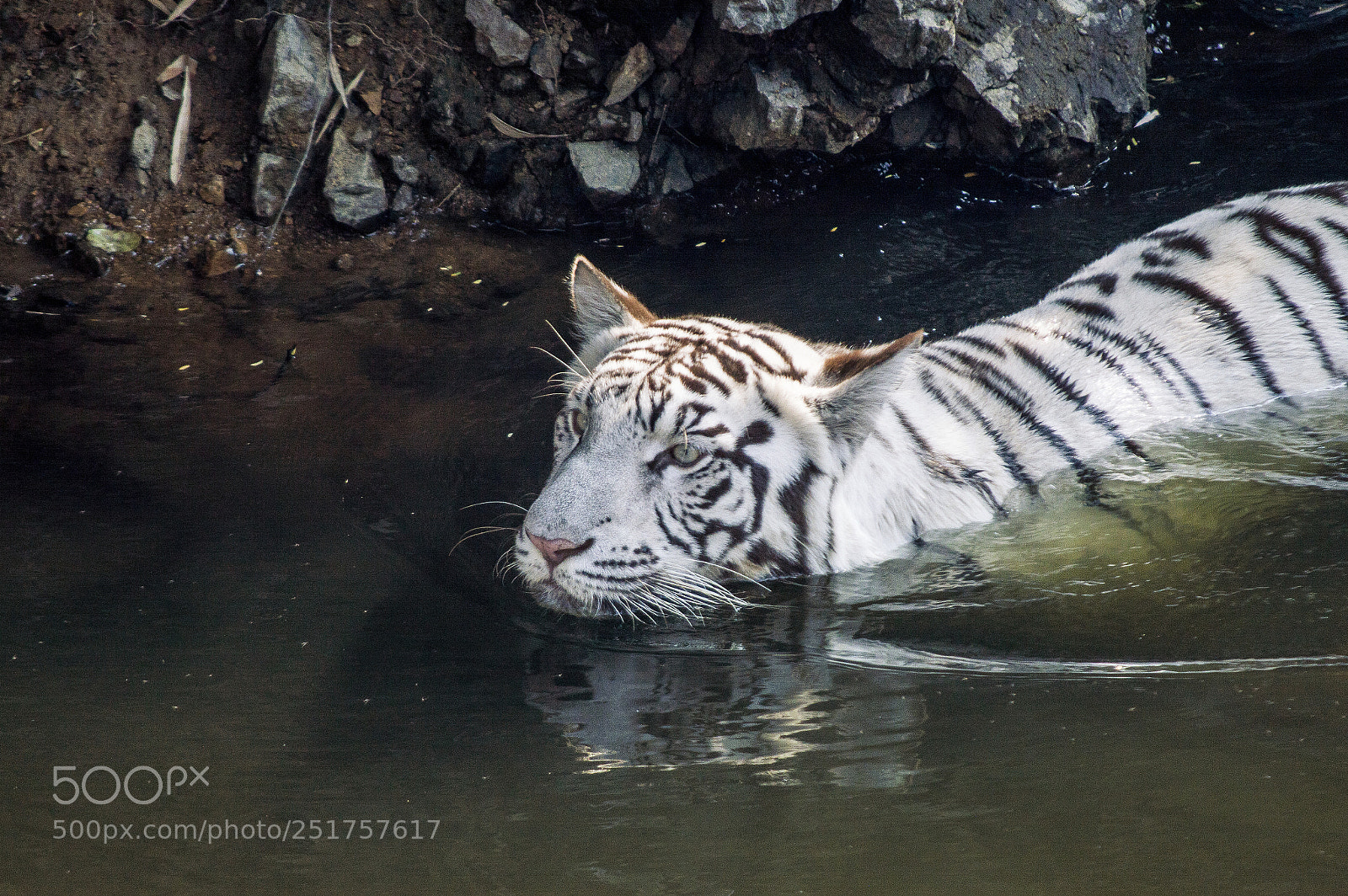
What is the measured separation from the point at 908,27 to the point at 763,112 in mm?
758

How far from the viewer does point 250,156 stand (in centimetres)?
525

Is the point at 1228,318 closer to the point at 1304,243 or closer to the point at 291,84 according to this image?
the point at 1304,243

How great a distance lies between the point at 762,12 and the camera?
5168 mm

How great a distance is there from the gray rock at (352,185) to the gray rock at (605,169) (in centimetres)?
93

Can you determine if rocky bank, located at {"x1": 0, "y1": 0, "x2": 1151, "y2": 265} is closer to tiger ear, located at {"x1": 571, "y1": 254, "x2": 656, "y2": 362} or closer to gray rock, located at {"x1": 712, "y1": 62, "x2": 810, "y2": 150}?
gray rock, located at {"x1": 712, "y1": 62, "x2": 810, "y2": 150}

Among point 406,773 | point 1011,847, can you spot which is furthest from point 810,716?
point 406,773

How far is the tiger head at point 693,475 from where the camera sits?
2.78 m

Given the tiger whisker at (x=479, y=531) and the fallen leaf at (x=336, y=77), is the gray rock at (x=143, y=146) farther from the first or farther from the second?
the tiger whisker at (x=479, y=531)

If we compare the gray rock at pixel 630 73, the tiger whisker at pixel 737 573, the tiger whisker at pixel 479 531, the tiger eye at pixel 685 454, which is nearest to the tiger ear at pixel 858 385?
the tiger eye at pixel 685 454

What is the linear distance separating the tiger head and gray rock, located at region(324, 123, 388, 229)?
265cm

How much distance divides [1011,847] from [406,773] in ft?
3.54

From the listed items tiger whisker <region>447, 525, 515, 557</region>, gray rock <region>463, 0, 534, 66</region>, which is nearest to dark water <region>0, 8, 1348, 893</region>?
tiger whisker <region>447, 525, 515, 557</region>

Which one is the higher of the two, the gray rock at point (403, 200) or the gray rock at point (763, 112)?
the gray rock at point (763, 112)

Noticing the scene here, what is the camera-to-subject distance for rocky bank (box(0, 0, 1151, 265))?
515cm
